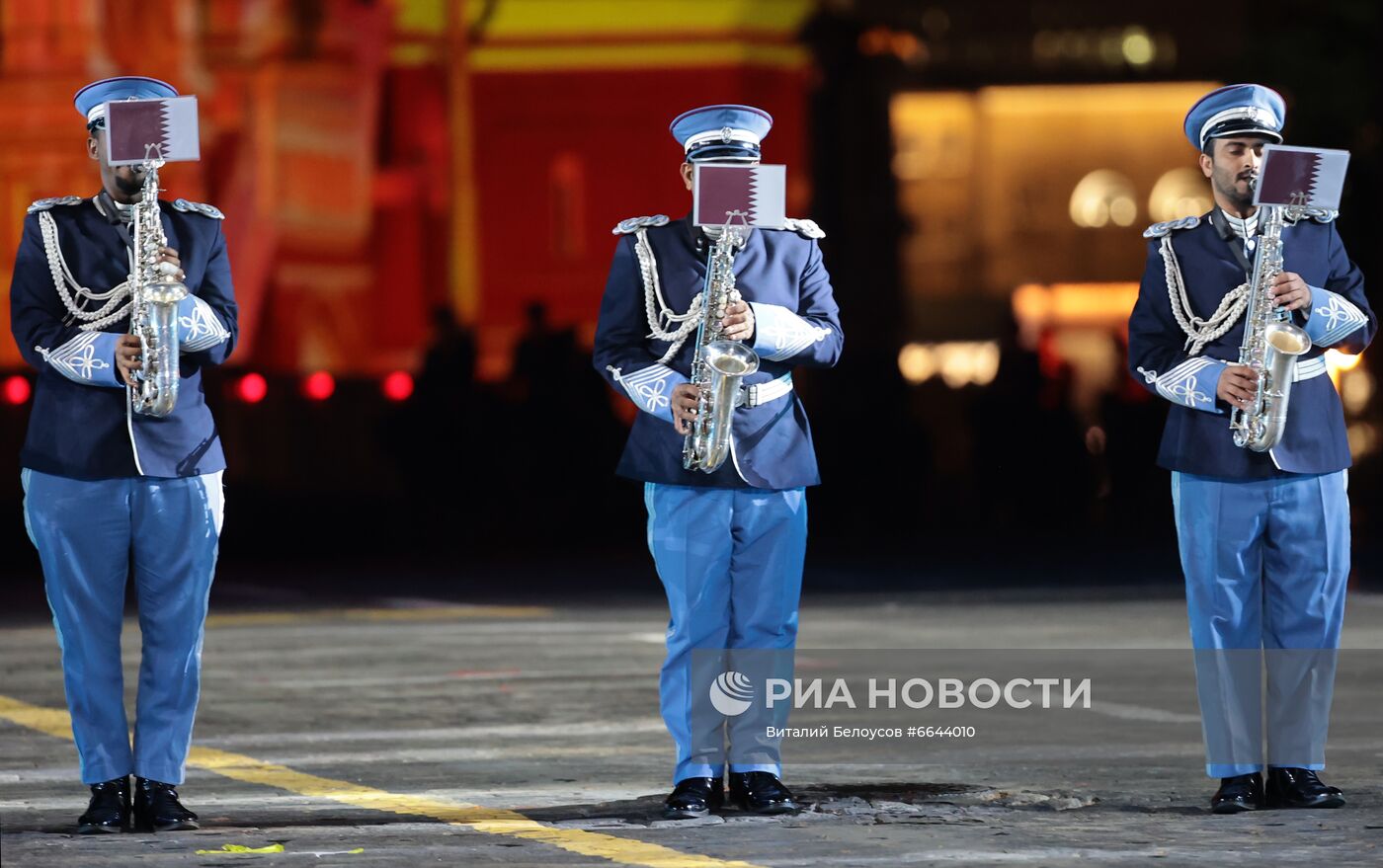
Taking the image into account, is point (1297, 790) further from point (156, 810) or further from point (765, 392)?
point (156, 810)

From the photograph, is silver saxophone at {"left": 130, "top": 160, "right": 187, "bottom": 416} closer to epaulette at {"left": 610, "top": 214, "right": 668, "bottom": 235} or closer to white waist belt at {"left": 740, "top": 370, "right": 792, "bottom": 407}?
epaulette at {"left": 610, "top": 214, "right": 668, "bottom": 235}

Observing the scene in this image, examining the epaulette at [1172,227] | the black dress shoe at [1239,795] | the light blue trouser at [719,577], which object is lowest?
the black dress shoe at [1239,795]

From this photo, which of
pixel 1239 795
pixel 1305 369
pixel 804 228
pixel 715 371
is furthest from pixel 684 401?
pixel 1239 795

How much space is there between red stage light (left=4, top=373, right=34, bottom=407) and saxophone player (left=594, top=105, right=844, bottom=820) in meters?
20.5

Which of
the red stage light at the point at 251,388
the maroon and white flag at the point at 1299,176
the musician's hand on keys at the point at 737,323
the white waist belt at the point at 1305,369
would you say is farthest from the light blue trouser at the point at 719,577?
the red stage light at the point at 251,388

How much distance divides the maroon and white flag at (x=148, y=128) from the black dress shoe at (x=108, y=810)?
1.74 meters

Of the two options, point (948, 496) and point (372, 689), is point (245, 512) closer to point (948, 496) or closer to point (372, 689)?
point (948, 496)

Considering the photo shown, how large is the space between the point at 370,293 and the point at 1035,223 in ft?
173

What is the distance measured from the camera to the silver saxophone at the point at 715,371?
9344mm

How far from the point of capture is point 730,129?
945 centimetres

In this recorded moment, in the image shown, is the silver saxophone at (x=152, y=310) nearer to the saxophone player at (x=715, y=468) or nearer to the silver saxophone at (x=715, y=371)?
the saxophone player at (x=715, y=468)

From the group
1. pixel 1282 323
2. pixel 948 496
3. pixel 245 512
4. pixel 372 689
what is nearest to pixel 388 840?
pixel 1282 323

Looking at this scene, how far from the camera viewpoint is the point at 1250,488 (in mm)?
9570

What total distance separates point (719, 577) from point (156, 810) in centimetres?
173
